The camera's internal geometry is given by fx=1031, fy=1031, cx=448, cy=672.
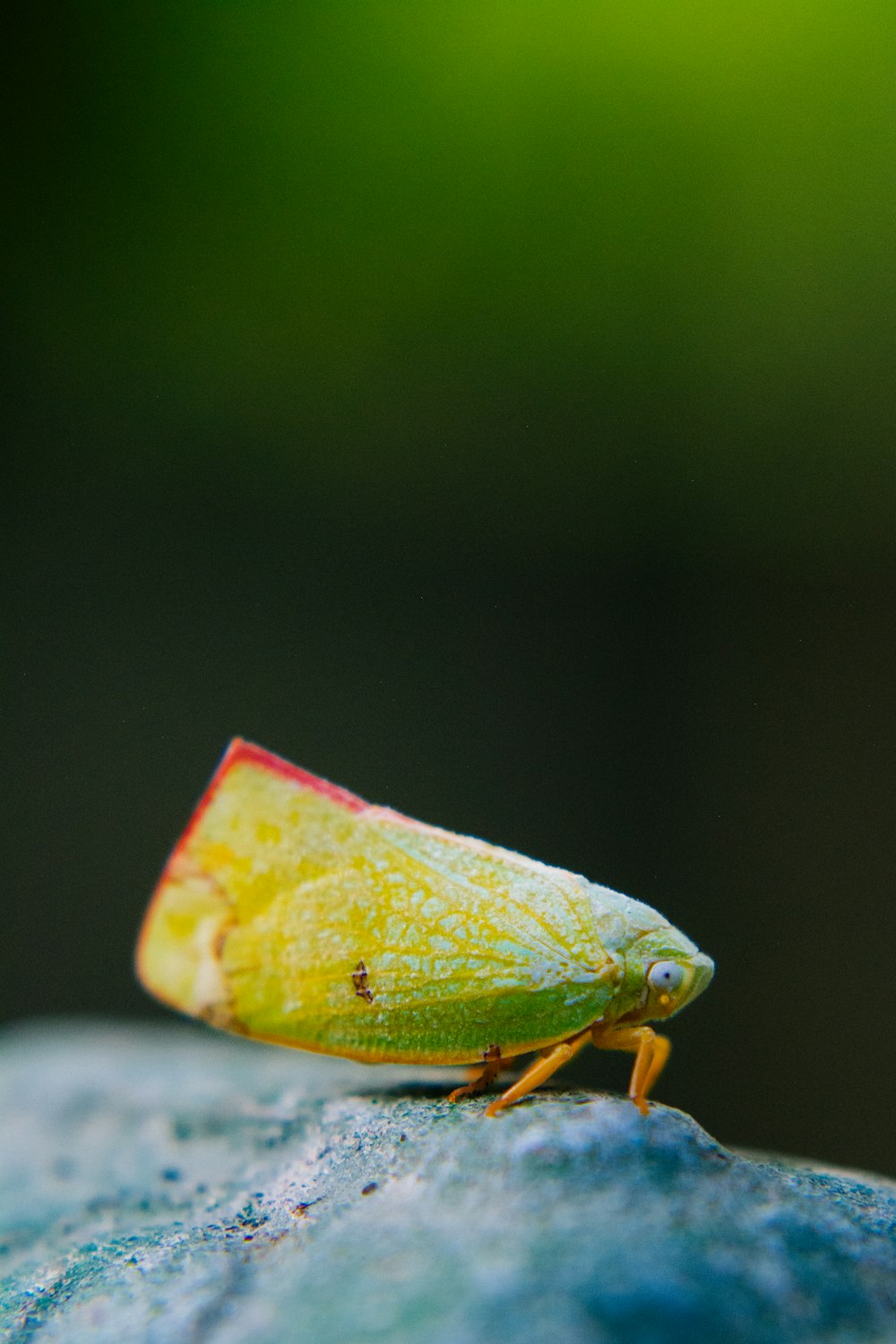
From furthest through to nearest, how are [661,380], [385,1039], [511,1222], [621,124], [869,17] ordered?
[661,380]
[621,124]
[869,17]
[385,1039]
[511,1222]

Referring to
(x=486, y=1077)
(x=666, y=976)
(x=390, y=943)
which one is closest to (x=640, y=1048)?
(x=666, y=976)

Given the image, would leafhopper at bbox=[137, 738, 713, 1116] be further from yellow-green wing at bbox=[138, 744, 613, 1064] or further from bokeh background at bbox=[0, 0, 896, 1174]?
bokeh background at bbox=[0, 0, 896, 1174]

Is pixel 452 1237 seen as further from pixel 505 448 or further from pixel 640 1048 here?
pixel 505 448

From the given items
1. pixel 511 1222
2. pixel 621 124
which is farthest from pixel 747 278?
pixel 511 1222

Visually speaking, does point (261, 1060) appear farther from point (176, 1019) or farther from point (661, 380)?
point (661, 380)

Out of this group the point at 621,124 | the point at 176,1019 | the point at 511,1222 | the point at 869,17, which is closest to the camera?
the point at 511,1222

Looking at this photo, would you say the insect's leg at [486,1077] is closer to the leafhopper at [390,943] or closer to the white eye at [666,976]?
the leafhopper at [390,943]

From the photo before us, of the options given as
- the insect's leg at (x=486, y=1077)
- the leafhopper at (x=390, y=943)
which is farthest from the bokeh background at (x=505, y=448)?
the insect's leg at (x=486, y=1077)
